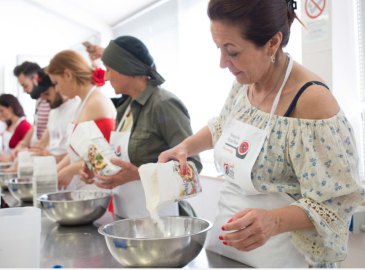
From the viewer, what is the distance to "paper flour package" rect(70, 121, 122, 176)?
1.34 meters

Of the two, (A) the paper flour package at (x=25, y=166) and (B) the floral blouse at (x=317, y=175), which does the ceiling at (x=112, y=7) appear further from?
(B) the floral blouse at (x=317, y=175)

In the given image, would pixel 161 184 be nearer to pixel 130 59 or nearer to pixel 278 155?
pixel 278 155

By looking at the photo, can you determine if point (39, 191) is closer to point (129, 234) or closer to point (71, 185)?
point (71, 185)

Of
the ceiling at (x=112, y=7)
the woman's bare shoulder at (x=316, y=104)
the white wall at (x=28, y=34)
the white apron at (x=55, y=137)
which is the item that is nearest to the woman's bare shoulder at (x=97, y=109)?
the white apron at (x=55, y=137)

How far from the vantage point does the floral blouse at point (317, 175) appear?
848mm

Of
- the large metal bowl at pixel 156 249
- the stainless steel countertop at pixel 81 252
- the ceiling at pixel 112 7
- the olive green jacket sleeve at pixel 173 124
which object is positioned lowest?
the stainless steel countertop at pixel 81 252

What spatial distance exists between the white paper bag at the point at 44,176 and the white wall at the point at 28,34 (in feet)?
6.51

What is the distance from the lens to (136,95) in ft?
5.70

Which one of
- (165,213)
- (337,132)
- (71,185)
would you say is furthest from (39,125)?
(337,132)

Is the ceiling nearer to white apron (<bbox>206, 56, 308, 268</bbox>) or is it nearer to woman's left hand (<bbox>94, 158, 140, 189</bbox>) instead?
woman's left hand (<bbox>94, 158, 140, 189</bbox>)

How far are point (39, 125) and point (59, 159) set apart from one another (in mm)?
830

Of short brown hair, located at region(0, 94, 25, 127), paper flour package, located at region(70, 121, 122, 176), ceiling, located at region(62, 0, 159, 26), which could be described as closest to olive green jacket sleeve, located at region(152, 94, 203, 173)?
paper flour package, located at region(70, 121, 122, 176)

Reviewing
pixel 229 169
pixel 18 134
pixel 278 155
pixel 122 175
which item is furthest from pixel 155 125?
pixel 18 134

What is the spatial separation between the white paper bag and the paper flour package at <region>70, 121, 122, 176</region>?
390 millimetres
